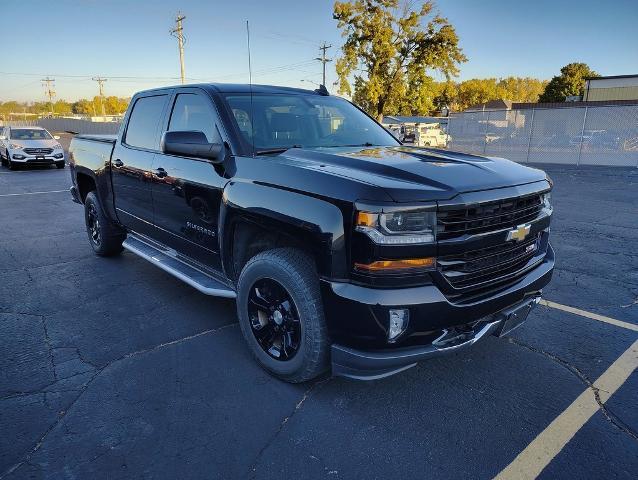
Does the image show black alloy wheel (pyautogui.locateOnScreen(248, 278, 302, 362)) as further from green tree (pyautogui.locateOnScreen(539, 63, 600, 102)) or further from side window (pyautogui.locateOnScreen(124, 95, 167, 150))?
green tree (pyautogui.locateOnScreen(539, 63, 600, 102))

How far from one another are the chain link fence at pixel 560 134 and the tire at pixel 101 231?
15934 millimetres

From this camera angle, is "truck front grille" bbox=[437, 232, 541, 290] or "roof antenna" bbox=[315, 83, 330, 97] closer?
"truck front grille" bbox=[437, 232, 541, 290]

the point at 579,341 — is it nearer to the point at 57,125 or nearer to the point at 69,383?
the point at 69,383

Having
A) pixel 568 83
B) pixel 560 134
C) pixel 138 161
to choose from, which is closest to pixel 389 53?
pixel 560 134

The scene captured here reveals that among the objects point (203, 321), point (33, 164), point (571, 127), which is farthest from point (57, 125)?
point (203, 321)

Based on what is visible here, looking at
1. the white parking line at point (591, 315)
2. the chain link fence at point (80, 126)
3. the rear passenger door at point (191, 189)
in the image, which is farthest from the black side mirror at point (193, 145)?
the chain link fence at point (80, 126)

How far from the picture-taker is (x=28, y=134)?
17484 mm

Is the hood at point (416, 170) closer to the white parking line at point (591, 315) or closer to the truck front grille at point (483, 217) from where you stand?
the truck front grille at point (483, 217)

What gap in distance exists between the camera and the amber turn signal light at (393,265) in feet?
7.60

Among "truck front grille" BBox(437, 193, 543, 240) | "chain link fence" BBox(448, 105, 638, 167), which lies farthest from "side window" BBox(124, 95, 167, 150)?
"chain link fence" BBox(448, 105, 638, 167)

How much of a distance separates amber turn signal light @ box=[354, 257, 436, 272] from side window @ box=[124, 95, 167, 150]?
2721 mm

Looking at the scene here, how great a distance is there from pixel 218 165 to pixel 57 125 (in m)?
63.7

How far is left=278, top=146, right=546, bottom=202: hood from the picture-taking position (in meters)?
2.39

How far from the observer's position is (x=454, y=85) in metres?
86.8
